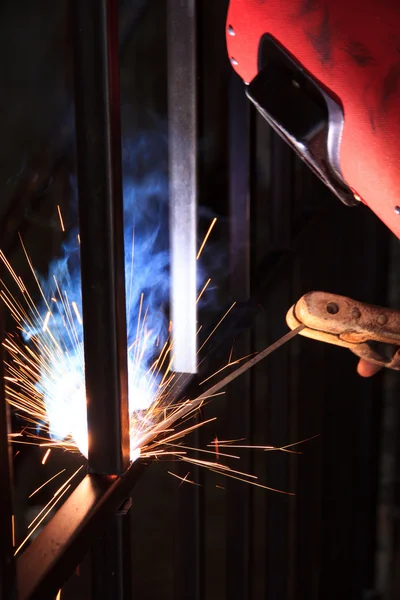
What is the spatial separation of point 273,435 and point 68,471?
815 millimetres

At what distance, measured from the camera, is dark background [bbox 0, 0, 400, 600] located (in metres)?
2.04

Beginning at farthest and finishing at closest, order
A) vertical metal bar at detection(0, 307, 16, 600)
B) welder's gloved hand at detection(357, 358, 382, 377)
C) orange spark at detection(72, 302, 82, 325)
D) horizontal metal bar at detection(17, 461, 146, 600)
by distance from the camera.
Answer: orange spark at detection(72, 302, 82, 325), welder's gloved hand at detection(357, 358, 382, 377), horizontal metal bar at detection(17, 461, 146, 600), vertical metal bar at detection(0, 307, 16, 600)

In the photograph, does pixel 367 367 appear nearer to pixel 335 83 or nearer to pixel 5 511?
pixel 335 83

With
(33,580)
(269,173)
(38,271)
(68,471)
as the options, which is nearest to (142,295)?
(38,271)

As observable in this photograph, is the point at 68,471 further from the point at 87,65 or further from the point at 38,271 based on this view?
the point at 87,65

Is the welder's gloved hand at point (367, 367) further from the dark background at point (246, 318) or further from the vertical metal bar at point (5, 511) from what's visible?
the vertical metal bar at point (5, 511)

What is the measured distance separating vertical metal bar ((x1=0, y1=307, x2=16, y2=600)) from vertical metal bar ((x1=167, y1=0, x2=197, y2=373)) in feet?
2.85

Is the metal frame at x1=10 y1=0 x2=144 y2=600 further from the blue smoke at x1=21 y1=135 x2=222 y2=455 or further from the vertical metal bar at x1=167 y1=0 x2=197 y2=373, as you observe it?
the blue smoke at x1=21 y1=135 x2=222 y2=455

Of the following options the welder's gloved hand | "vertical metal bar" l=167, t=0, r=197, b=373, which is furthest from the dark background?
the welder's gloved hand

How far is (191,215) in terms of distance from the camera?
55.3 inches

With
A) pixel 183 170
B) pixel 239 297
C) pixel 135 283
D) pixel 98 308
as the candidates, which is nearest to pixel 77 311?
pixel 135 283

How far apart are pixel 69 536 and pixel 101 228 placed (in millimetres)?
395

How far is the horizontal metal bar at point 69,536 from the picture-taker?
2.33 feet

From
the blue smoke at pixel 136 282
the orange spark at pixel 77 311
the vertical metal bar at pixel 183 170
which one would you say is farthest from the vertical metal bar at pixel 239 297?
the orange spark at pixel 77 311
